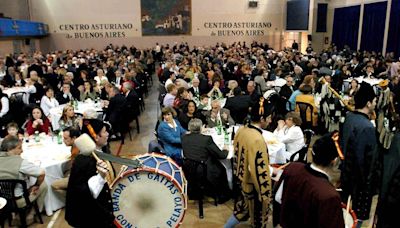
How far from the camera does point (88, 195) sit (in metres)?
2.88

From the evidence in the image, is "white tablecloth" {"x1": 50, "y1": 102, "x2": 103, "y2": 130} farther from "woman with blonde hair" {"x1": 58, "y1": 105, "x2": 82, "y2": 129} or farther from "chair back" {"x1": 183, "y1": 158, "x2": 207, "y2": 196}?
"chair back" {"x1": 183, "y1": 158, "x2": 207, "y2": 196}

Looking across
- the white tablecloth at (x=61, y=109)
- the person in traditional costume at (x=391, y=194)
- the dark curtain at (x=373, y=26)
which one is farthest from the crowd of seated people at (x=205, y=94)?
the dark curtain at (x=373, y=26)

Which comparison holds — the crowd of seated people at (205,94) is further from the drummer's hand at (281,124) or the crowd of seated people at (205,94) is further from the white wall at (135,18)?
the white wall at (135,18)

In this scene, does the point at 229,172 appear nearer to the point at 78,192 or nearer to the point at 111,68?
the point at 78,192

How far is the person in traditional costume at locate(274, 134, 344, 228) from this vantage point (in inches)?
85.6

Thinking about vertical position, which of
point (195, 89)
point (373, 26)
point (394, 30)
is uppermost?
point (373, 26)

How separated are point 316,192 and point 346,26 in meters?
17.6

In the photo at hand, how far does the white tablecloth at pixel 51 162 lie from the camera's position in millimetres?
4687

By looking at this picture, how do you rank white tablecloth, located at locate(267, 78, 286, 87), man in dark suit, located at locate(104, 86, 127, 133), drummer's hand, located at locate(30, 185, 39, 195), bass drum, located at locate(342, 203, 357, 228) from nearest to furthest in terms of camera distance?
bass drum, located at locate(342, 203, 357, 228) < drummer's hand, located at locate(30, 185, 39, 195) < man in dark suit, located at locate(104, 86, 127, 133) < white tablecloth, located at locate(267, 78, 286, 87)

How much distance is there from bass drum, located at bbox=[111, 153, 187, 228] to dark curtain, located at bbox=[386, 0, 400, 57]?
1301cm

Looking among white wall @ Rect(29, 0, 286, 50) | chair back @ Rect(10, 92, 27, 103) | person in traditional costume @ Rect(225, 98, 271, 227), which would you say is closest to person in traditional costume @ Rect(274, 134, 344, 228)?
person in traditional costume @ Rect(225, 98, 271, 227)

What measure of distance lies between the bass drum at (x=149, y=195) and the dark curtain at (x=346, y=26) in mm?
16013

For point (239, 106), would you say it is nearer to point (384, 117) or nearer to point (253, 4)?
point (384, 117)

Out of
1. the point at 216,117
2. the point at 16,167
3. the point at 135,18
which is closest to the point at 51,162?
the point at 16,167
